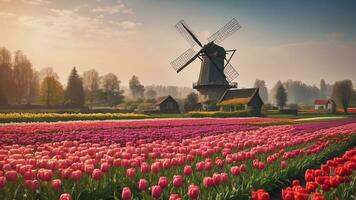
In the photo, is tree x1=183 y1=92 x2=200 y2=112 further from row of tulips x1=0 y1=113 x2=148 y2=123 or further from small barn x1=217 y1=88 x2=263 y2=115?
row of tulips x1=0 y1=113 x2=148 y2=123

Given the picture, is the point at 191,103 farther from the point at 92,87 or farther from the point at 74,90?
the point at 92,87

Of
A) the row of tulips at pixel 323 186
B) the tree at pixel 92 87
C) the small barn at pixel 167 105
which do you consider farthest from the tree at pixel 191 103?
the row of tulips at pixel 323 186

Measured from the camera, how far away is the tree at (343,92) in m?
68.0

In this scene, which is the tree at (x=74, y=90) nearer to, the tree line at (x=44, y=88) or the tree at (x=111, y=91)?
the tree line at (x=44, y=88)

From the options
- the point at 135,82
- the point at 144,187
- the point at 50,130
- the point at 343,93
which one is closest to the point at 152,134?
the point at 50,130

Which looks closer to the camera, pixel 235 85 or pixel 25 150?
pixel 25 150

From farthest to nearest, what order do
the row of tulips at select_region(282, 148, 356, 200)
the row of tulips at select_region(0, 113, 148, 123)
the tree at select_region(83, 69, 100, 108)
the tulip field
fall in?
the tree at select_region(83, 69, 100, 108), the row of tulips at select_region(0, 113, 148, 123), the tulip field, the row of tulips at select_region(282, 148, 356, 200)

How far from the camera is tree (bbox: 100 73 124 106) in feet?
265

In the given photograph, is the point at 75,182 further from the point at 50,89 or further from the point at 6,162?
the point at 50,89

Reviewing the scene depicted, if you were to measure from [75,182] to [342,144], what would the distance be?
11.1 m

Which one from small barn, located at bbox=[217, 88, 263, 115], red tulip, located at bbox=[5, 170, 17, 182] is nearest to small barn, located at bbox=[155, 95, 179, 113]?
small barn, located at bbox=[217, 88, 263, 115]

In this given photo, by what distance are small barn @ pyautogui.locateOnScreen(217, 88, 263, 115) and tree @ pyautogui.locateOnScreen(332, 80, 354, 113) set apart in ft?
77.8

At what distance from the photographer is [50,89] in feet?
192

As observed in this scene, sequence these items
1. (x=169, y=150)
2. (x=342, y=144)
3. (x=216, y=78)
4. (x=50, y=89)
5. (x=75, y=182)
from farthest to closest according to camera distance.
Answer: (x=50, y=89) → (x=216, y=78) → (x=342, y=144) → (x=169, y=150) → (x=75, y=182)
